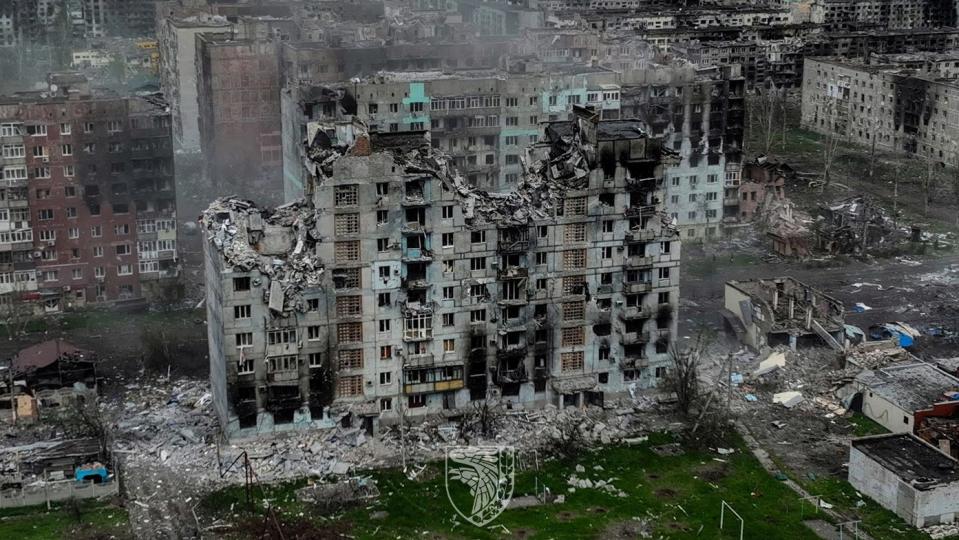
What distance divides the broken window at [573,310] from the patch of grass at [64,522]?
25138 millimetres

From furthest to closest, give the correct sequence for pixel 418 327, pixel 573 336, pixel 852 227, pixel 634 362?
pixel 852 227 → pixel 634 362 → pixel 573 336 → pixel 418 327

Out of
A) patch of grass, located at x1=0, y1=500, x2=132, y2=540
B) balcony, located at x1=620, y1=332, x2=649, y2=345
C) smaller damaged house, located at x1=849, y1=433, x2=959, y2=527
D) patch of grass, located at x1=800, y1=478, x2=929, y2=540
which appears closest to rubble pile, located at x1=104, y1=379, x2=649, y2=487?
balcony, located at x1=620, y1=332, x2=649, y2=345

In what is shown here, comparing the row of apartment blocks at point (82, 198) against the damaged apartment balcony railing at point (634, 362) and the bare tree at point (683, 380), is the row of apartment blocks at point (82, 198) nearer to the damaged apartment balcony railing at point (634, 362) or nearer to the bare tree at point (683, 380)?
the damaged apartment balcony railing at point (634, 362)

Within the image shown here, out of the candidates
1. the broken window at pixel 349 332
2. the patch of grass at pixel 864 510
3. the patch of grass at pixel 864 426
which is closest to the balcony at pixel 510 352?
the broken window at pixel 349 332

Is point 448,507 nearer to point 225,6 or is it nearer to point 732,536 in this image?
point 732,536

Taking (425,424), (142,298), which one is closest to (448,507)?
(425,424)

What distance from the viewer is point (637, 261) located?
247ft

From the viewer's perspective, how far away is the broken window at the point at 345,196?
2741 inches

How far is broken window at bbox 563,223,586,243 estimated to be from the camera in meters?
73.9

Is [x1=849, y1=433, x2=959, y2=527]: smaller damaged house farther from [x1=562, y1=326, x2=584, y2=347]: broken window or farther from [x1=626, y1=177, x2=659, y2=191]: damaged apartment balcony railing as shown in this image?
[x1=626, y1=177, x2=659, y2=191]: damaged apartment balcony railing

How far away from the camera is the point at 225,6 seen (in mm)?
159625

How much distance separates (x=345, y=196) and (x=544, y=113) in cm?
4001

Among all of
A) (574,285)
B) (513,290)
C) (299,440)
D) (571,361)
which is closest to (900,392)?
(571,361)

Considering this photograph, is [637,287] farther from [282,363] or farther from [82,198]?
[82,198]
